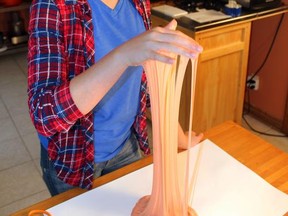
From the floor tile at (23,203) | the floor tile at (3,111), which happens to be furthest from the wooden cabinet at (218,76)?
the floor tile at (3,111)

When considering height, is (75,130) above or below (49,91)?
below

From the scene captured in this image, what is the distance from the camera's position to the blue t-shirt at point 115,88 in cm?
89

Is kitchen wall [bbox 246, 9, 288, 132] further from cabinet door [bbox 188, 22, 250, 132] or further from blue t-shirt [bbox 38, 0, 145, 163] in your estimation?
A: blue t-shirt [bbox 38, 0, 145, 163]

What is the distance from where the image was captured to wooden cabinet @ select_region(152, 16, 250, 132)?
73.7 inches

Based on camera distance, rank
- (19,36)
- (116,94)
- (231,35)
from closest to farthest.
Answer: (116,94), (231,35), (19,36)

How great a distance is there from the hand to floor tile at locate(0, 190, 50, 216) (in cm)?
146

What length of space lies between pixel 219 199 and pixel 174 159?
0.58 ft

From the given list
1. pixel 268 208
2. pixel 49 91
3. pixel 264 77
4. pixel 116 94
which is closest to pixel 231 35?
pixel 264 77

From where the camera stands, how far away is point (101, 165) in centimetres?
100

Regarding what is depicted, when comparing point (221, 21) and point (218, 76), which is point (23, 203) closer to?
point (218, 76)

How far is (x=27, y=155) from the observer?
226 centimetres

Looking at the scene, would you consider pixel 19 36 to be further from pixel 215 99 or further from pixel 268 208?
pixel 268 208

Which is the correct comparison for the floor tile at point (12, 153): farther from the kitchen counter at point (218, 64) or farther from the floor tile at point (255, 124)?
the floor tile at point (255, 124)

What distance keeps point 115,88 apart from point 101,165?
0.70 ft
